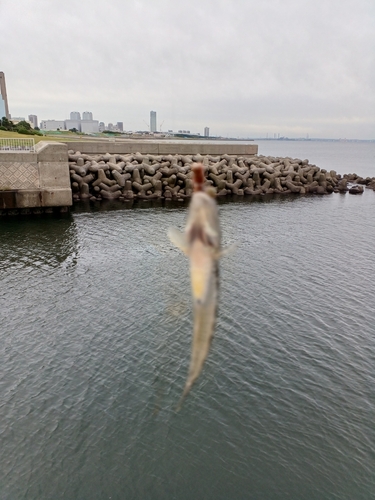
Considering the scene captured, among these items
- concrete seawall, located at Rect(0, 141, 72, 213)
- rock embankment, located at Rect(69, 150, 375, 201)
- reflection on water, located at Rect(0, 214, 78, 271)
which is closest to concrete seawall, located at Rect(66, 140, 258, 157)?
rock embankment, located at Rect(69, 150, 375, 201)

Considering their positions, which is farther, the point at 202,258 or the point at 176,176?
the point at 176,176

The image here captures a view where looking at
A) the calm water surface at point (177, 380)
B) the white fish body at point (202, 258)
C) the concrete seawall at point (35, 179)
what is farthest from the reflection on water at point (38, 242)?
the white fish body at point (202, 258)

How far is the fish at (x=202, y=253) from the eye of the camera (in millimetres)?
2340

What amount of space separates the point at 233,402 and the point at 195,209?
12.1 metres

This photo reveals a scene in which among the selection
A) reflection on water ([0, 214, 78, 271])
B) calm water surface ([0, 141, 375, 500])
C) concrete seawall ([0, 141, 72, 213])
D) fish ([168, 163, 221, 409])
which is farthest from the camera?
concrete seawall ([0, 141, 72, 213])

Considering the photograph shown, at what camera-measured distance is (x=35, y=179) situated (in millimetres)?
33719

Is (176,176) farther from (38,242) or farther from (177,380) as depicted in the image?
(177,380)

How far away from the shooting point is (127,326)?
56.6 feet

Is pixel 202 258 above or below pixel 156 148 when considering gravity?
above

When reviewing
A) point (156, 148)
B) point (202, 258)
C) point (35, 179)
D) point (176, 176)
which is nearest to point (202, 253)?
point (202, 258)

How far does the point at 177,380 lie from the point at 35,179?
2490 cm

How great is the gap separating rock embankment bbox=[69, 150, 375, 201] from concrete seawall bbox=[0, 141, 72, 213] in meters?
5.44

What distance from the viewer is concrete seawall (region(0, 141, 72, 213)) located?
3284cm

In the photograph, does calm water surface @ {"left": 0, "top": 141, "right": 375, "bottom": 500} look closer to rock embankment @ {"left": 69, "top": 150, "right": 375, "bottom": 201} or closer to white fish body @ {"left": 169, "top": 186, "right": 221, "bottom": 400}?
white fish body @ {"left": 169, "top": 186, "right": 221, "bottom": 400}
